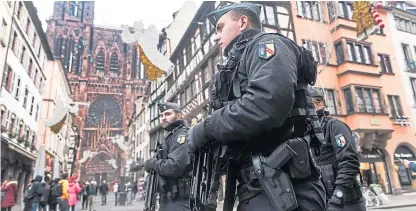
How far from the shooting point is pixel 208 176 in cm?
175

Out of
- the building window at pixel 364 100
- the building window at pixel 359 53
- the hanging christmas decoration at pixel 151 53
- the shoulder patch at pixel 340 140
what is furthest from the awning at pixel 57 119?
the shoulder patch at pixel 340 140

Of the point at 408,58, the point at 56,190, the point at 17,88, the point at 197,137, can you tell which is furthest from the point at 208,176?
the point at 408,58

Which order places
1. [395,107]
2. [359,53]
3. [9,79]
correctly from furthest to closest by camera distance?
[9,79], [395,107], [359,53]

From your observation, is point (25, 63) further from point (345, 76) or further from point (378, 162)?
point (378, 162)

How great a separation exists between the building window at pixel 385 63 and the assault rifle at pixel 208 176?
21861 mm

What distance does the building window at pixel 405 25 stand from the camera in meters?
22.4

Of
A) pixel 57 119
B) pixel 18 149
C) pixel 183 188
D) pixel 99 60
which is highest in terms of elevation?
pixel 99 60

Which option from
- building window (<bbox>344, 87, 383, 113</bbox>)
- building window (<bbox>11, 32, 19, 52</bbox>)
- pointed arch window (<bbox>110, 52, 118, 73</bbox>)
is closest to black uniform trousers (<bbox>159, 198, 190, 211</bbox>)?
building window (<bbox>344, 87, 383, 113</bbox>)

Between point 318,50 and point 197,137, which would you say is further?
point 318,50

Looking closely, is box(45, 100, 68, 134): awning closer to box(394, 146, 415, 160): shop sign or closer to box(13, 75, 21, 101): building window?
box(13, 75, 21, 101): building window

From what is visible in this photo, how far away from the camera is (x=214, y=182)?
1.71 m

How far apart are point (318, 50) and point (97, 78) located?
53.6m

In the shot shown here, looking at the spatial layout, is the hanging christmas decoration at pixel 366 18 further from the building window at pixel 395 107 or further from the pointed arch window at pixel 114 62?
the pointed arch window at pixel 114 62

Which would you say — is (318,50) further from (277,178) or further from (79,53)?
(79,53)
